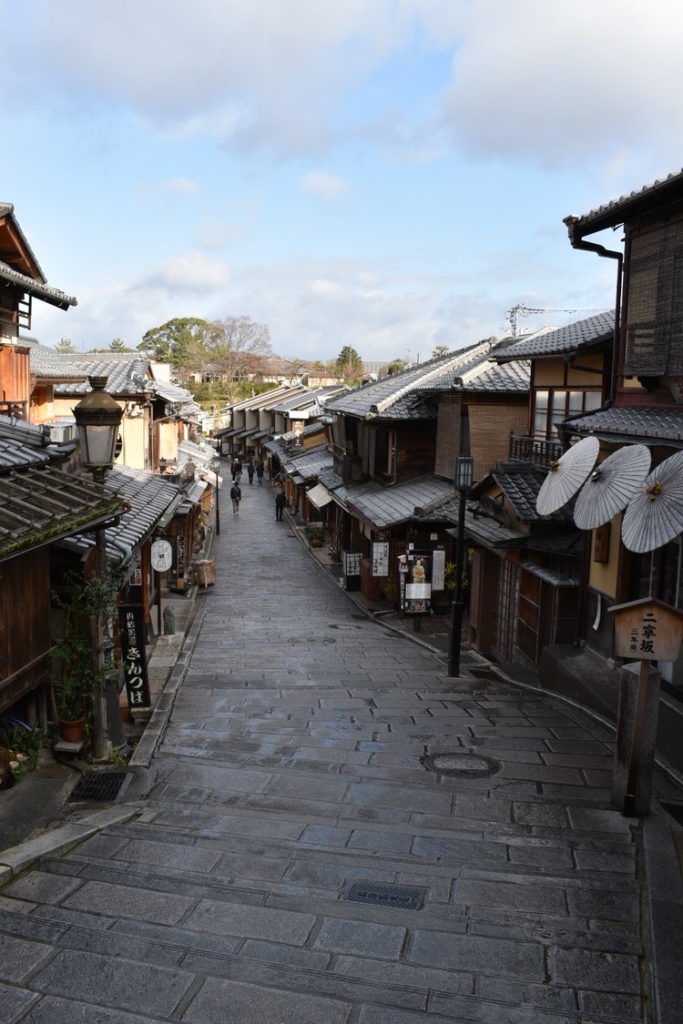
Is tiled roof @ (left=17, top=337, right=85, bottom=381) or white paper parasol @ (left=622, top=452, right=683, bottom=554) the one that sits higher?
tiled roof @ (left=17, top=337, right=85, bottom=381)

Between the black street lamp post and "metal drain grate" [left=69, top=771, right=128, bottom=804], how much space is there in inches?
14.8

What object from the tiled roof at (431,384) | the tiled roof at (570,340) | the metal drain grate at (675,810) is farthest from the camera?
the tiled roof at (431,384)

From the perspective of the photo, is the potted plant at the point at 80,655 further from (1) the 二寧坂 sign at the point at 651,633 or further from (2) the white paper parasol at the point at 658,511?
(2) the white paper parasol at the point at 658,511

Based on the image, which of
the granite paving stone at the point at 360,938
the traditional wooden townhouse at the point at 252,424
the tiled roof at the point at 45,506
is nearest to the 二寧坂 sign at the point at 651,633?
the granite paving stone at the point at 360,938

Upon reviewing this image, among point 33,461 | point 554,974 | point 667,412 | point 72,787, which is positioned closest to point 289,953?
point 554,974

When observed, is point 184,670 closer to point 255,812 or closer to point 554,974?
point 255,812

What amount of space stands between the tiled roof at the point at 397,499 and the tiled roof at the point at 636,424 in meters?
10.8

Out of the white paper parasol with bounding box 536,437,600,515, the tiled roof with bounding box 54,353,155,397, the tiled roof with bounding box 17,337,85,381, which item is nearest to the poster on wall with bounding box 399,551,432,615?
the white paper parasol with bounding box 536,437,600,515

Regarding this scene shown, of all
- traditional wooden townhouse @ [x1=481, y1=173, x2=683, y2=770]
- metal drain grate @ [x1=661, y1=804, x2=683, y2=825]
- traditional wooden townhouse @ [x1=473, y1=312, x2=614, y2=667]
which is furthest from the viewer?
traditional wooden townhouse @ [x1=473, y1=312, x2=614, y2=667]

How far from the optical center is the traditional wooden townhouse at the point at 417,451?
84.7 feet

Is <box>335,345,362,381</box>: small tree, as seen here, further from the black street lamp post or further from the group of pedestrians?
the black street lamp post

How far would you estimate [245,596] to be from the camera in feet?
101

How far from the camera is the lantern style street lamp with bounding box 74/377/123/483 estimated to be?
11.0 m

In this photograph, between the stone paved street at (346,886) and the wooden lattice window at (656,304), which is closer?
the stone paved street at (346,886)
